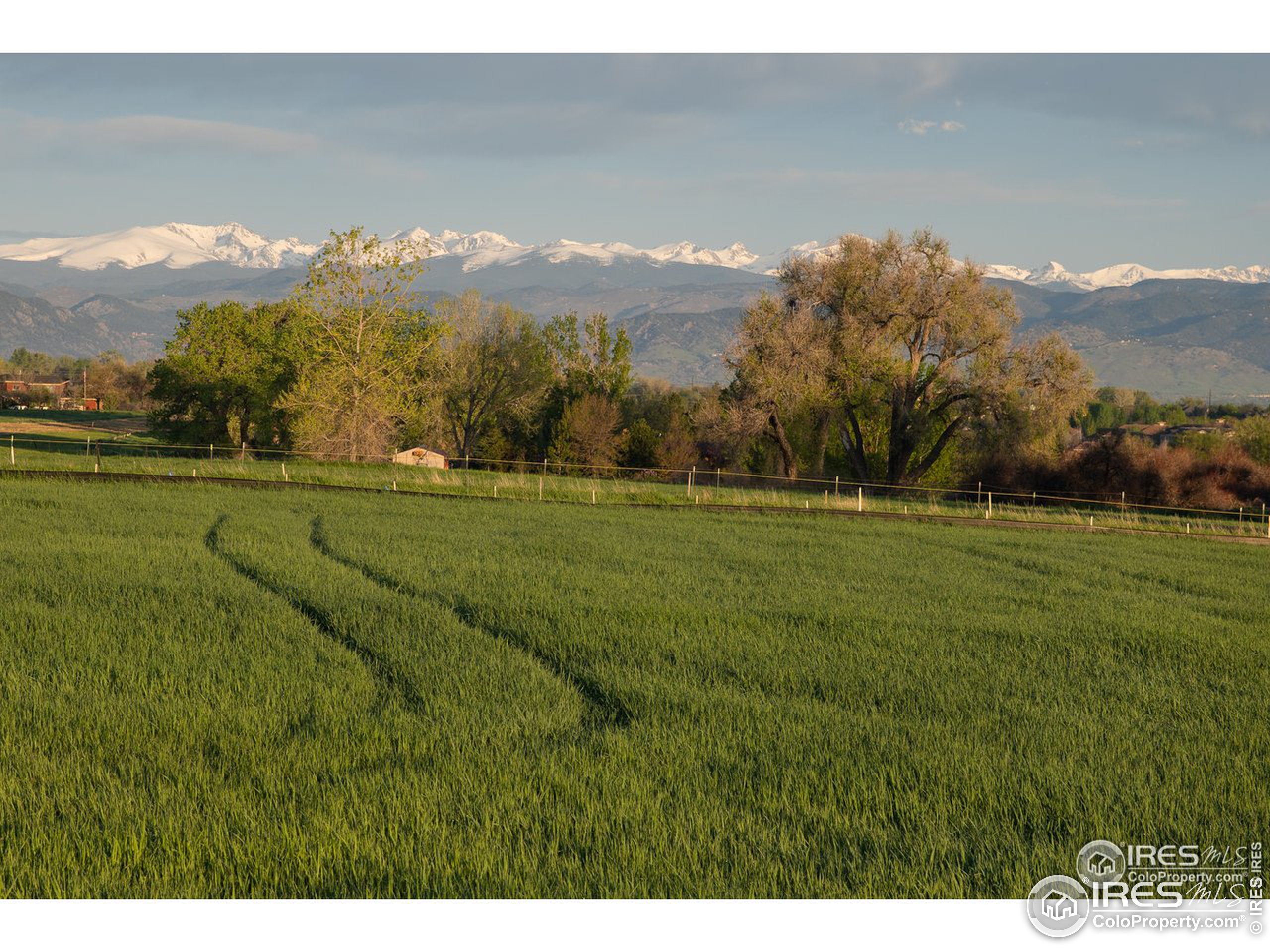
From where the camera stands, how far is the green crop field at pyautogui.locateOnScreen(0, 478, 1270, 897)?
20.8ft

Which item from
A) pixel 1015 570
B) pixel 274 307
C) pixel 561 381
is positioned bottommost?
pixel 1015 570

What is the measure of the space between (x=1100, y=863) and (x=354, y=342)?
54742mm

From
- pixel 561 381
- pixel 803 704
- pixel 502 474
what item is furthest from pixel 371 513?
pixel 561 381

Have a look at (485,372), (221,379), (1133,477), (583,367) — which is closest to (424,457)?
(485,372)

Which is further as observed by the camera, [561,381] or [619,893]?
[561,381]

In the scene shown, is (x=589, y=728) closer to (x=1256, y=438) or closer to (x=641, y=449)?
(x=641, y=449)

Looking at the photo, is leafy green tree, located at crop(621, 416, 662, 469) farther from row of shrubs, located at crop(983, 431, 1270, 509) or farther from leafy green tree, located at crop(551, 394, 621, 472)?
row of shrubs, located at crop(983, 431, 1270, 509)

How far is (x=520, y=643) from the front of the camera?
12.9m

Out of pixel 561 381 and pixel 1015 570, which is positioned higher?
pixel 561 381

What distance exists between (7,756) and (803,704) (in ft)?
22.4

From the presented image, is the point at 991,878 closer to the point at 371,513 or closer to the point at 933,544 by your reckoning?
the point at 933,544

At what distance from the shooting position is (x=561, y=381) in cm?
8388

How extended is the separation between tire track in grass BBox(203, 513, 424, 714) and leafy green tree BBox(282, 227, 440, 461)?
34.9 meters

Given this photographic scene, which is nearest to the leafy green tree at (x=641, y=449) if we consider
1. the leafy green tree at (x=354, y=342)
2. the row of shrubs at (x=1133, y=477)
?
the leafy green tree at (x=354, y=342)
